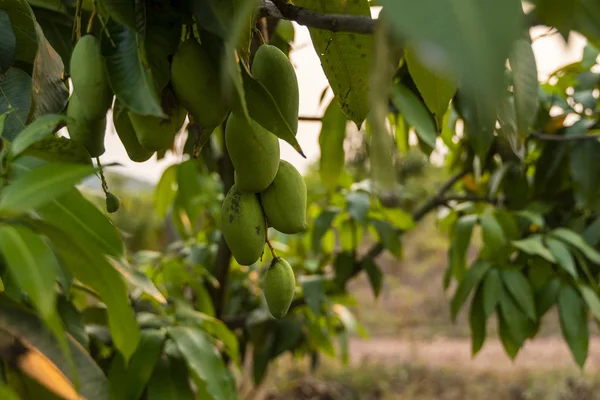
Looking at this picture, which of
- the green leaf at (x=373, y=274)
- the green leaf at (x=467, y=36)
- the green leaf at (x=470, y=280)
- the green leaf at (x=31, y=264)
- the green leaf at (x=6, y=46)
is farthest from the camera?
the green leaf at (x=373, y=274)

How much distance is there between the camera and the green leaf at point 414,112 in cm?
69

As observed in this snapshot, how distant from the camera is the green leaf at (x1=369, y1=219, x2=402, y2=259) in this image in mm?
1236

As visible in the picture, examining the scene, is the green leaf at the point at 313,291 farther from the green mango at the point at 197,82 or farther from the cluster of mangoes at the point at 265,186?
the green mango at the point at 197,82

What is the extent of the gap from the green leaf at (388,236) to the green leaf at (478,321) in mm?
208

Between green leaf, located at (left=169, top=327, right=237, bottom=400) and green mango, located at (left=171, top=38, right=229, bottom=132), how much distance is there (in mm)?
383

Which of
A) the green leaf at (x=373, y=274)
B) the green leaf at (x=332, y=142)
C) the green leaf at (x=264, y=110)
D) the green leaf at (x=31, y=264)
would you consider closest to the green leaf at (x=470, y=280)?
the green leaf at (x=373, y=274)

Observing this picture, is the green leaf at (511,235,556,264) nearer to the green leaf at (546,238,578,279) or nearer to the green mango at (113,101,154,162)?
the green leaf at (546,238,578,279)

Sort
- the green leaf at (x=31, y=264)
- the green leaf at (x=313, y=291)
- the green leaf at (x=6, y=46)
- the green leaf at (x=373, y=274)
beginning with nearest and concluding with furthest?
the green leaf at (x=31, y=264), the green leaf at (x=6, y=46), the green leaf at (x=313, y=291), the green leaf at (x=373, y=274)

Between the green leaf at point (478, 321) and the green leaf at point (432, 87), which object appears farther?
the green leaf at point (478, 321)

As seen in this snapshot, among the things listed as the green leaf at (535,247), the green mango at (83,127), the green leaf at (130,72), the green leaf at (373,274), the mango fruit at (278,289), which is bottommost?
the green leaf at (373,274)

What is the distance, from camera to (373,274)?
133 centimetres

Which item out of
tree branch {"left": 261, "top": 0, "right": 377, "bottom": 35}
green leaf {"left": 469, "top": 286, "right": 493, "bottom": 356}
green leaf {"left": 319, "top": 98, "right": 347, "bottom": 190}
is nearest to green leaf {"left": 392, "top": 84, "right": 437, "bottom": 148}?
green leaf {"left": 319, "top": 98, "right": 347, "bottom": 190}

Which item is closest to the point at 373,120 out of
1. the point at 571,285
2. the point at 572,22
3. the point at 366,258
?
the point at 572,22

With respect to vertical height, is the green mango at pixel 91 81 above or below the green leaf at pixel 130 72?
below
